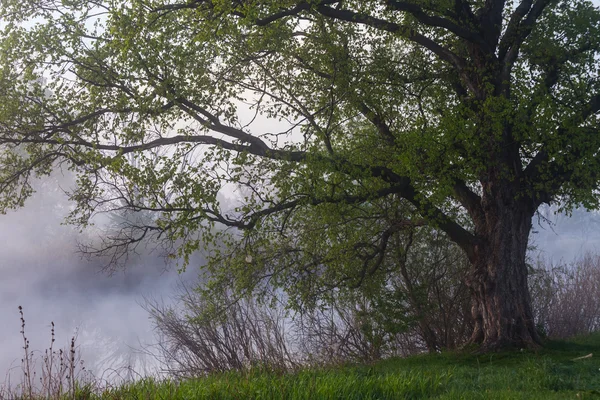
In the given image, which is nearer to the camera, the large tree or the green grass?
the green grass

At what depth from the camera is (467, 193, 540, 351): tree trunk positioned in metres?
12.4

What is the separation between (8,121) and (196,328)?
21.8ft

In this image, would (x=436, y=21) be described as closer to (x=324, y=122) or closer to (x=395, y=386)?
(x=324, y=122)

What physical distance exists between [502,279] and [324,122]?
18.9 ft

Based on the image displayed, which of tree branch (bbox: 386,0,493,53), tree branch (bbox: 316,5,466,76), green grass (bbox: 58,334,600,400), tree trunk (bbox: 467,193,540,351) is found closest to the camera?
green grass (bbox: 58,334,600,400)

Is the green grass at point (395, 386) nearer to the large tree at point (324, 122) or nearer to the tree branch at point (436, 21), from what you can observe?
the large tree at point (324, 122)

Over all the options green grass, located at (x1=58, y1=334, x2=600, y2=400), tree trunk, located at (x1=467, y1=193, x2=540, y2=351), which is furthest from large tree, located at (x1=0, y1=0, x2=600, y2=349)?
green grass, located at (x1=58, y1=334, x2=600, y2=400)

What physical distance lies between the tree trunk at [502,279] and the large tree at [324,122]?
1.6 inches

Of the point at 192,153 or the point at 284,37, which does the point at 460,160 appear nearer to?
the point at 284,37

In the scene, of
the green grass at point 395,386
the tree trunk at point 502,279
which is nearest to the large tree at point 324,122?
the tree trunk at point 502,279

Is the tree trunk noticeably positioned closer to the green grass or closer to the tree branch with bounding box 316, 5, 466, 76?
the green grass

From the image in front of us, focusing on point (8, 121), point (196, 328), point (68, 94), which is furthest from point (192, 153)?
point (196, 328)

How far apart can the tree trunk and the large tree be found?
0.13 feet

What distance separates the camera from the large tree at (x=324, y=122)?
11539mm
